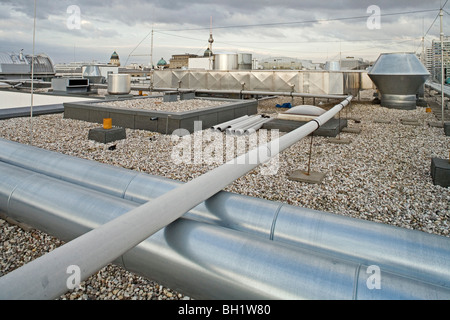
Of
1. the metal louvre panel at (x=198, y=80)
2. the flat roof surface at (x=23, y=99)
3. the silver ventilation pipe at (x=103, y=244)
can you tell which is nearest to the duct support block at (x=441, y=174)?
the silver ventilation pipe at (x=103, y=244)

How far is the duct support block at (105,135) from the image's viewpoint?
900 centimetres

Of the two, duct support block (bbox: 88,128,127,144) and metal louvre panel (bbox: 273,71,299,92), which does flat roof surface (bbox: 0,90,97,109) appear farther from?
metal louvre panel (bbox: 273,71,299,92)

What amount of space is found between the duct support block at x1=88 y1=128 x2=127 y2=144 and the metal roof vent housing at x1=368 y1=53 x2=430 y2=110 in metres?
14.1

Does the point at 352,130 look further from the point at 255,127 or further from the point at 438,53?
the point at 438,53

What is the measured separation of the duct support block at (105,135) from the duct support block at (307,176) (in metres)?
5.35

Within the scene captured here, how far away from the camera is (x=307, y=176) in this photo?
6.41m

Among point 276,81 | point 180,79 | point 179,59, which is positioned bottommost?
point 276,81

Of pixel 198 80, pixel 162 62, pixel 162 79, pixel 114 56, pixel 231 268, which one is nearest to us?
pixel 231 268

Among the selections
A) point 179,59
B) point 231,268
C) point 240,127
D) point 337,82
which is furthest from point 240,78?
point 179,59

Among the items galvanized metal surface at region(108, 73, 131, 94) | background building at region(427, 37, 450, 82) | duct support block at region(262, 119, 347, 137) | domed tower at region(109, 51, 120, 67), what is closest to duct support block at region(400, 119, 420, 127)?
duct support block at region(262, 119, 347, 137)

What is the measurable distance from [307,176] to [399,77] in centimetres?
1337

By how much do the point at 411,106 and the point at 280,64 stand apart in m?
34.1

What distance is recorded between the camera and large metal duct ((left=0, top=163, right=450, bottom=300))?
190 cm
